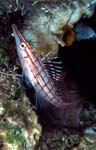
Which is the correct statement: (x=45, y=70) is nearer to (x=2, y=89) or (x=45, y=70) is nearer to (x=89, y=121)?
(x=2, y=89)

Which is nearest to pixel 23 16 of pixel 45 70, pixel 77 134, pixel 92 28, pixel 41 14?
pixel 41 14

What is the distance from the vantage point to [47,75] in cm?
348

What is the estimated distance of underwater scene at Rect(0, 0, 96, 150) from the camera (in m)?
3.23

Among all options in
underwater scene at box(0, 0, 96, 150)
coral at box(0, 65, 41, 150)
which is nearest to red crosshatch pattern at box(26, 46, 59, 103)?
underwater scene at box(0, 0, 96, 150)

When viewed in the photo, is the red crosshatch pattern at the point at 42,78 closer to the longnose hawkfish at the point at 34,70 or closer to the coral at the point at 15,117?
the longnose hawkfish at the point at 34,70

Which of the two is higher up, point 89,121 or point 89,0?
point 89,0

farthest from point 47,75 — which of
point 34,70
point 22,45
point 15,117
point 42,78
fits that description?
point 15,117

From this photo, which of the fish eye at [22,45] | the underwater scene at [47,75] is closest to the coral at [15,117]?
the underwater scene at [47,75]

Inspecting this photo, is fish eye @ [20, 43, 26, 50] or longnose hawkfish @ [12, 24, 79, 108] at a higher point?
fish eye @ [20, 43, 26, 50]

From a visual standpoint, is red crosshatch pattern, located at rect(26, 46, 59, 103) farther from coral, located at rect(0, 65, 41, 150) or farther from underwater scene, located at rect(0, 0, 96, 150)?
coral, located at rect(0, 65, 41, 150)

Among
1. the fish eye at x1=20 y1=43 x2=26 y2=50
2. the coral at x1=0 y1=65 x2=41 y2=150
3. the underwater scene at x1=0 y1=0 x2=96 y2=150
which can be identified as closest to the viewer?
the coral at x1=0 y1=65 x2=41 y2=150

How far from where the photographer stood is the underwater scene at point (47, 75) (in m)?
3.23

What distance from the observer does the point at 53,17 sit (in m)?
4.53

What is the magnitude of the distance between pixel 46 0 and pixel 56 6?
0.18 meters
